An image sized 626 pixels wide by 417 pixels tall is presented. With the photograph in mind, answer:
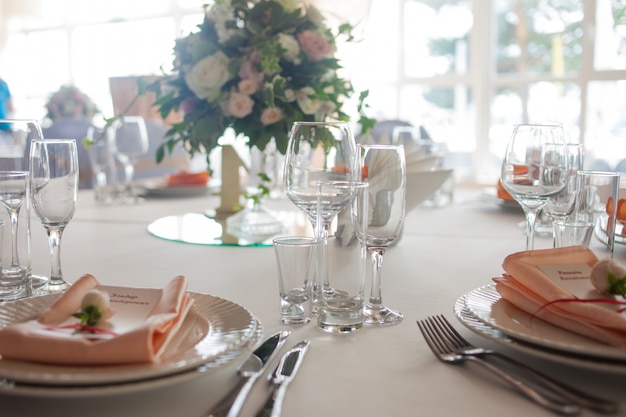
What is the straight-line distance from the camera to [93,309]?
0.73 m

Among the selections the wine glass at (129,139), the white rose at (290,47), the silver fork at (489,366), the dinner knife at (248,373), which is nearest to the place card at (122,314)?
the dinner knife at (248,373)

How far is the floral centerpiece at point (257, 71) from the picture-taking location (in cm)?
161

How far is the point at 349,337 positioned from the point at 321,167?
32 cm

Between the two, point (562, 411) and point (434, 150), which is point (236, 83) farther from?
point (562, 411)

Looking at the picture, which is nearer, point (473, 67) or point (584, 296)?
point (584, 296)

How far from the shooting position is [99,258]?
4.59ft

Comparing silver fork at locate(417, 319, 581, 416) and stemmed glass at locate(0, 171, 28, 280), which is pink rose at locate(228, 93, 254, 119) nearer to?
stemmed glass at locate(0, 171, 28, 280)

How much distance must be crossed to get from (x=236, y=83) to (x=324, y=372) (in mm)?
1058

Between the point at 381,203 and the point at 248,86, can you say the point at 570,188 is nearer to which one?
the point at 381,203

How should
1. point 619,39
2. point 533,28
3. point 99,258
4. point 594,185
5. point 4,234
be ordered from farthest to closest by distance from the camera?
point 533,28 < point 619,39 < point 99,258 < point 594,185 < point 4,234

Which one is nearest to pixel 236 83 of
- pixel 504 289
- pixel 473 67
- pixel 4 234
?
pixel 4 234

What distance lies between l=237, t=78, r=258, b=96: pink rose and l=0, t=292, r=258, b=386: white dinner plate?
814mm

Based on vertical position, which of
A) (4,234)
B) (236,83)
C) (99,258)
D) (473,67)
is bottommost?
(99,258)

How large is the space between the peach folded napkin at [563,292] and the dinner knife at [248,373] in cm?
31
